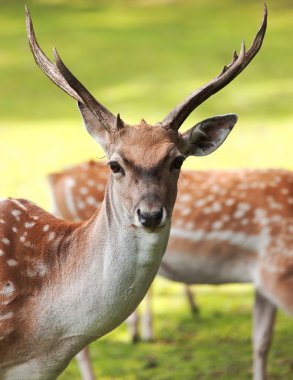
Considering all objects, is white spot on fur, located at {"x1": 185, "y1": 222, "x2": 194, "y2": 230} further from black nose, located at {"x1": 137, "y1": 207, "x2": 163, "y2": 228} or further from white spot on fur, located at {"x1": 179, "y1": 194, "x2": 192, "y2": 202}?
black nose, located at {"x1": 137, "y1": 207, "x2": 163, "y2": 228}

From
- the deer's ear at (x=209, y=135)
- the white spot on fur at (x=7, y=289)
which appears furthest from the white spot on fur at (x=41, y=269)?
the deer's ear at (x=209, y=135)

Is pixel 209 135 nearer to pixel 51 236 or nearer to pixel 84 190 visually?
pixel 51 236

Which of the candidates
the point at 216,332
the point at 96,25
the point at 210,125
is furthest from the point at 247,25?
the point at 210,125

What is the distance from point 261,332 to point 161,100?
818 centimetres

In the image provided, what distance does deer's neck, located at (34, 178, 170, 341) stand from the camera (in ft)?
11.9

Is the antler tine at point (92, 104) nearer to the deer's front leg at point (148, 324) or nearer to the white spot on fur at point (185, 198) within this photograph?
the white spot on fur at point (185, 198)

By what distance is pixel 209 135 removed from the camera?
396cm

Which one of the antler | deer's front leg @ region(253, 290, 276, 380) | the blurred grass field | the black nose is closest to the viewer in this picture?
the black nose

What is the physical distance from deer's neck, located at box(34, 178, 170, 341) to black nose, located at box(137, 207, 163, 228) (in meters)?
0.13

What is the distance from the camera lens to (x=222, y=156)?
1066cm

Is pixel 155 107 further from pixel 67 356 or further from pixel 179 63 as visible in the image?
pixel 67 356

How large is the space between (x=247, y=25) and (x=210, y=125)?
14.6m

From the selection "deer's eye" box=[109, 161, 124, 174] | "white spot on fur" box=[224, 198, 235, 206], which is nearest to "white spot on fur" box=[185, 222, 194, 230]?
"white spot on fur" box=[224, 198, 235, 206]

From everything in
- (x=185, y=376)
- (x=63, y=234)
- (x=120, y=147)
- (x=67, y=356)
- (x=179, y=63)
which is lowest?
(x=185, y=376)
